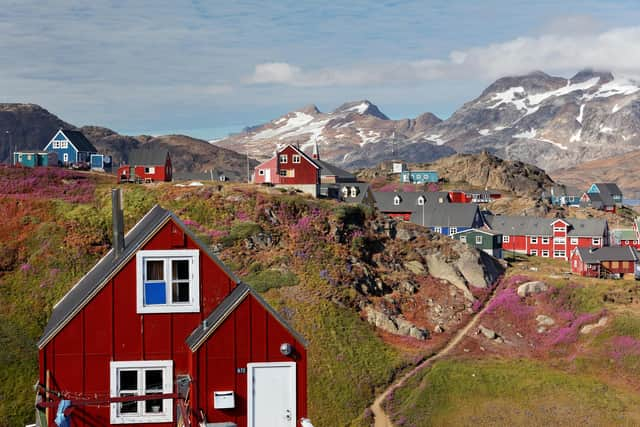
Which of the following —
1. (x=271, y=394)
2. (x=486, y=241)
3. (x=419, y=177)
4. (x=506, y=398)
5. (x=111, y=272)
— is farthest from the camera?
(x=419, y=177)

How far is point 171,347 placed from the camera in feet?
63.3

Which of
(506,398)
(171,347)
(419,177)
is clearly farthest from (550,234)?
(171,347)

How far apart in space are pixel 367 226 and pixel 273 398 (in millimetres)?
51540

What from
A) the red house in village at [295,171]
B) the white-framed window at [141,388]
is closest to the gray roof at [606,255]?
the red house in village at [295,171]

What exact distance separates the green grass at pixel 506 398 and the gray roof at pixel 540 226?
57693 mm

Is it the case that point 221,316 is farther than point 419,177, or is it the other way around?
point 419,177

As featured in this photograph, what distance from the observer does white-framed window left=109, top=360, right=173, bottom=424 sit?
19.0 m

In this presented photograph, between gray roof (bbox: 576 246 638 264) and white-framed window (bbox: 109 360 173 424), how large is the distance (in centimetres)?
7139

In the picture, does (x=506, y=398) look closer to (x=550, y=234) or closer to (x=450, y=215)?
(x=450, y=215)

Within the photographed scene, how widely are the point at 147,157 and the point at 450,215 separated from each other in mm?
44034

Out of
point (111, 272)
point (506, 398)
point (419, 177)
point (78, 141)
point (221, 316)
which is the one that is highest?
point (78, 141)

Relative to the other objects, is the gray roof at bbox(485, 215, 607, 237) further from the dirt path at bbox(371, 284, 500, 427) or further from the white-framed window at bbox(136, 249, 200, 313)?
the white-framed window at bbox(136, 249, 200, 313)

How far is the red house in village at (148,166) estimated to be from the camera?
90.7 metres

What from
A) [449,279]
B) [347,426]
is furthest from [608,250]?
[347,426]
